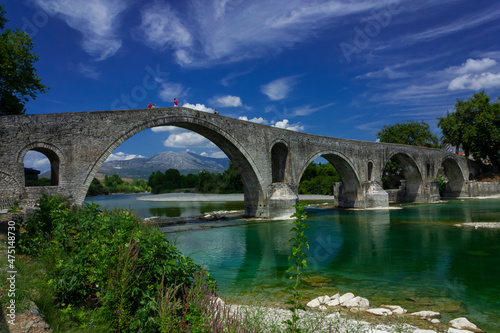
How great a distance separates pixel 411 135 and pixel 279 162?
30.4 metres

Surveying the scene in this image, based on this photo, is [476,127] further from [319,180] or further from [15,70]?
[15,70]

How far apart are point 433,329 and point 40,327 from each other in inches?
243

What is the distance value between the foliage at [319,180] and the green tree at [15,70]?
143 ft

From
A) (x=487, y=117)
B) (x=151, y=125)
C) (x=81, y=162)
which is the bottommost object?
(x=81, y=162)

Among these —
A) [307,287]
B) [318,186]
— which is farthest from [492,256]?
[318,186]

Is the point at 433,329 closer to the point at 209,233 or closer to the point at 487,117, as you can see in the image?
the point at 209,233

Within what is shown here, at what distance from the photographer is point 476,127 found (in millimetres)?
43906

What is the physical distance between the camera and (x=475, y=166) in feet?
161

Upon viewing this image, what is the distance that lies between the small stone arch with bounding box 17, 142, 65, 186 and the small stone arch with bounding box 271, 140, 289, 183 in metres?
15.3

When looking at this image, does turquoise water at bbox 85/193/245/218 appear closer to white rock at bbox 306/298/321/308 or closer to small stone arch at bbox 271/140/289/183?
small stone arch at bbox 271/140/289/183

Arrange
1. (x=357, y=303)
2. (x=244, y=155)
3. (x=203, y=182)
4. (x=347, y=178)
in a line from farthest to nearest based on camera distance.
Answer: (x=203, y=182) → (x=347, y=178) → (x=244, y=155) → (x=357, y=303)

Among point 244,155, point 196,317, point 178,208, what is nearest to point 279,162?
point 244,155

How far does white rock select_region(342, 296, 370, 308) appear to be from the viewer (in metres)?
7.12

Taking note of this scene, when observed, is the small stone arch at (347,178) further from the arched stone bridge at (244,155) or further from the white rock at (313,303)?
the white rock at (313,303)
